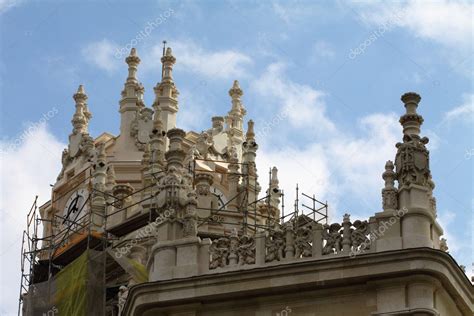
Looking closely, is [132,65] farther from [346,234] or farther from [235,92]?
[346,234]

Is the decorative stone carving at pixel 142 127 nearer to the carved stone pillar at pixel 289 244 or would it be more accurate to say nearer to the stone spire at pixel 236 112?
the stone spire at pixel 236 112

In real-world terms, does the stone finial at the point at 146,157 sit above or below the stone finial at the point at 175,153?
above

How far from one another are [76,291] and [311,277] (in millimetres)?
9627

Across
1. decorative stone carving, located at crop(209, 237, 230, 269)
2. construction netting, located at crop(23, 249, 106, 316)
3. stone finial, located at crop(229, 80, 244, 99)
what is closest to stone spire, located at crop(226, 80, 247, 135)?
stone finial, located at crop(229, 80, 244, 99)

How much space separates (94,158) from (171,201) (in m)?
24.9

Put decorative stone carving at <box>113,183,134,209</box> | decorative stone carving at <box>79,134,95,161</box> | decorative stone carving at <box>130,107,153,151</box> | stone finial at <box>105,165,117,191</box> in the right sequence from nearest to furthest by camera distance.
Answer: decorative stone carving at <box>113,183,134,209</box>
stone finial at <box>105,165,117,191</box>
decorative stone carving at <box>79,134,95,161</box>
decorative stone carving at <box>130,107,153,151</box>

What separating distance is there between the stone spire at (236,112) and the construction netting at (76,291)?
80.5ft

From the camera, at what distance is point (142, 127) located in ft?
228

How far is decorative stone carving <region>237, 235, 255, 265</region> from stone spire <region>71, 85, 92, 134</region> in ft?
102

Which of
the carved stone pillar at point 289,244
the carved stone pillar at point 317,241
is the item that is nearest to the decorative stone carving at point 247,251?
the carved stone pillar at point 289,244

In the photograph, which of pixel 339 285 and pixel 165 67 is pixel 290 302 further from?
pixel 165 67

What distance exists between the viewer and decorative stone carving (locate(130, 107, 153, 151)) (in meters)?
69.1

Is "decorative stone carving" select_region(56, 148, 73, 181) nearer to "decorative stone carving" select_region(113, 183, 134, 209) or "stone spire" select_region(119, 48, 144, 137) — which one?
"stone spire" select_region(119, 48, 144, 137)

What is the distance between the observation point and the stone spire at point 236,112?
2847 inches
